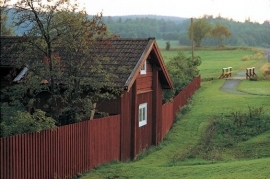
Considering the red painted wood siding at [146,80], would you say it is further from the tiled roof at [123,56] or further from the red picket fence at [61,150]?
the red picket fence at [61,150]

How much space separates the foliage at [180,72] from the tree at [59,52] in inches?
580

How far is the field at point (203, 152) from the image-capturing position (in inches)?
642

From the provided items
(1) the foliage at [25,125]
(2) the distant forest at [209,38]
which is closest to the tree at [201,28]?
(2) the distant forest at [209,38]

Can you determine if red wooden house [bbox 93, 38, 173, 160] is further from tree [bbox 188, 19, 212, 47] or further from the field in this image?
tree [bbox 188, 19, 212, 47]

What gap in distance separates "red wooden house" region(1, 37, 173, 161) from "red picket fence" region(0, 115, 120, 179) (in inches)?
46.3

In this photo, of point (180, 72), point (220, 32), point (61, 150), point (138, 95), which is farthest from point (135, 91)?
point (220, 32)

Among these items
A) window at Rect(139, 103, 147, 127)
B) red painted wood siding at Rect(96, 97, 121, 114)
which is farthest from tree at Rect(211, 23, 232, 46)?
red painted wood siding at Rect(96, 97, 121, 114)

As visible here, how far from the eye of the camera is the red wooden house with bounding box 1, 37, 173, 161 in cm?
2080

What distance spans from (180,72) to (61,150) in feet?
86.5

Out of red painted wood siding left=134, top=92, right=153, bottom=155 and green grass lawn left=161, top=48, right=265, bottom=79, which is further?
green grass lawn left=161, top=48, right=265, bottom=79

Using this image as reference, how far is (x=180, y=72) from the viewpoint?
135ft

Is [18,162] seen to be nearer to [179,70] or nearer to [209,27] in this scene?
[179,70]

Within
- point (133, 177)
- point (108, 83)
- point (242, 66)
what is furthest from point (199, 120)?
point (242, 66)

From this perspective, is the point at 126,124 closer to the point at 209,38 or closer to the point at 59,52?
the point at 59,52
